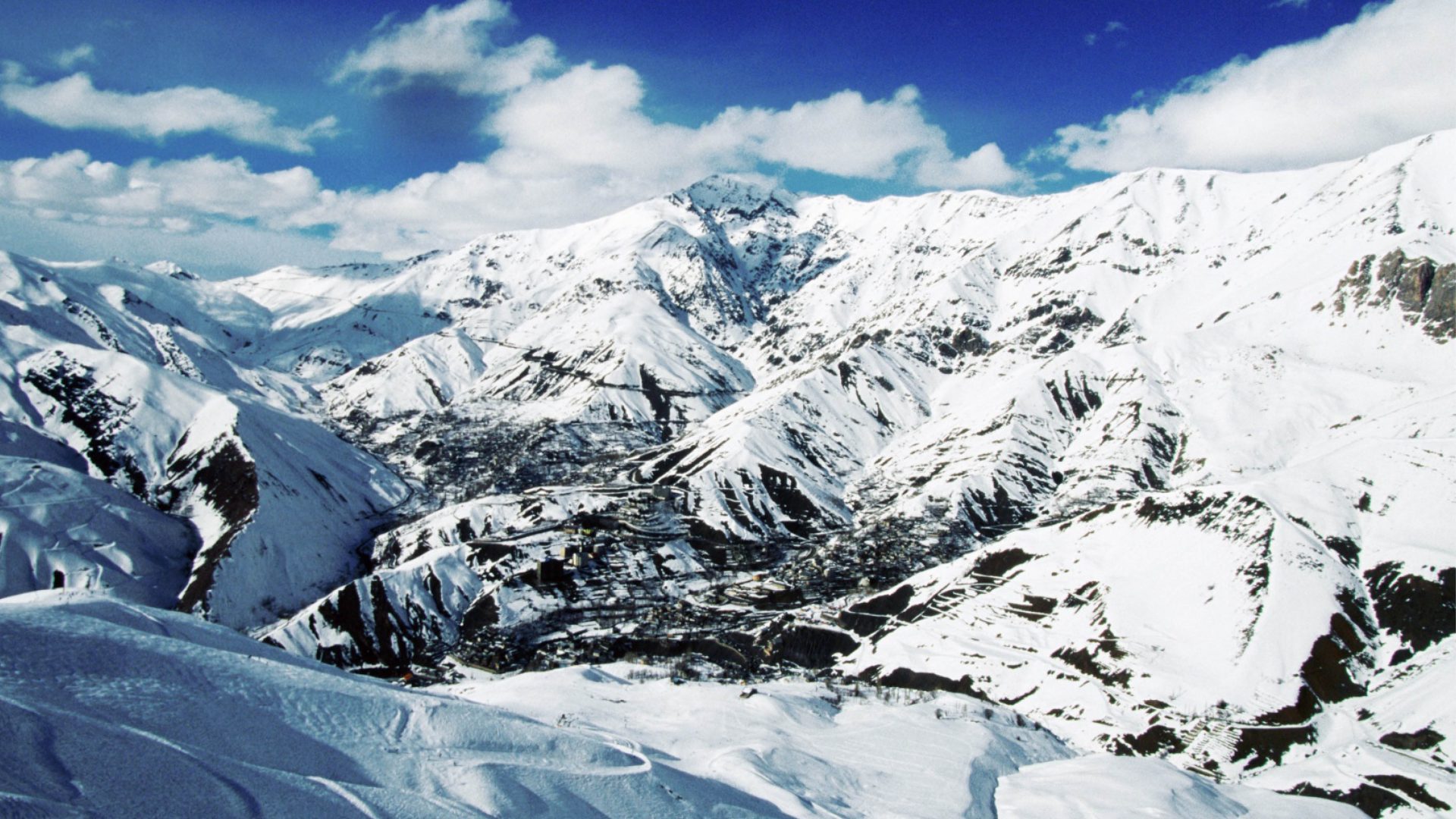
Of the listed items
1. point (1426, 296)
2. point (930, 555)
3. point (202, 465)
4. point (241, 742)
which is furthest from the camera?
point (1426, 296)

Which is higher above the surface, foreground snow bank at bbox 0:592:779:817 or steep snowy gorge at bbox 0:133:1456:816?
foreground snow bank at bbox 0:592:779:817

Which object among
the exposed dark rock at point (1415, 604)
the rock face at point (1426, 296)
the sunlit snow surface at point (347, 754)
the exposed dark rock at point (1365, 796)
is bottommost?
the exposed dark rock at point (1365, 796)

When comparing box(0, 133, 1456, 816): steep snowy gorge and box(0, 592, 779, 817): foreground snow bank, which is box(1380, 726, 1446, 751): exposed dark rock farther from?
box(0, 592, 779, 817): foreground snow bank

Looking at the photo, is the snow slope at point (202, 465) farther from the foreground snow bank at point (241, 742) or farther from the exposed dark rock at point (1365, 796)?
the exposed dark rock at point (1365, 796)

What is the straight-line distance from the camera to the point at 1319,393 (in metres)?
184

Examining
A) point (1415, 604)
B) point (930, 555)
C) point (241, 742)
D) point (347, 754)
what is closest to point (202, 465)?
point (930, 555)

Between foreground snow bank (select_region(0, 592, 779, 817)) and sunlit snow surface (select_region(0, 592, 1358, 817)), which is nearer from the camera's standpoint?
foreground snow bank (select_region(0, 592, 779, 817))

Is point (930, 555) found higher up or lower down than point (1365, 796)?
higher up

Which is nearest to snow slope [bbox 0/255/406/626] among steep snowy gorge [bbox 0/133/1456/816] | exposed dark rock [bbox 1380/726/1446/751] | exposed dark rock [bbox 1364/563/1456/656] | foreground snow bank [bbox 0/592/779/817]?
steep snowy gorge [bbox 0/133/1456/816]

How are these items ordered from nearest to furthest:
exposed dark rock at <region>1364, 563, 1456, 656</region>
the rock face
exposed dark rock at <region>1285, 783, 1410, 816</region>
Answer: exposed dark rock at <region>1285, 783, 1410, 816</region> < exposed dark rock at <region>1364, 563, 1456, 656</region> < the rock face

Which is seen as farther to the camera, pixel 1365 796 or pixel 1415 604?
pixel 1415 604

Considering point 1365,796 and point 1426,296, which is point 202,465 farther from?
point 1426,296

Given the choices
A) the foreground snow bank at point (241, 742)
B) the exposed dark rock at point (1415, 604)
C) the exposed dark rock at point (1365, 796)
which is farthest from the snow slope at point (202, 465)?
the exposed dark rock at point (1415, 604)

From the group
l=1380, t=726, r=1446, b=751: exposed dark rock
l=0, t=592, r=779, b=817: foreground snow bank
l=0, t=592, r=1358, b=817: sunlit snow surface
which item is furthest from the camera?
l=1380, t=726, r=1446, b=751: exposed dark rock
